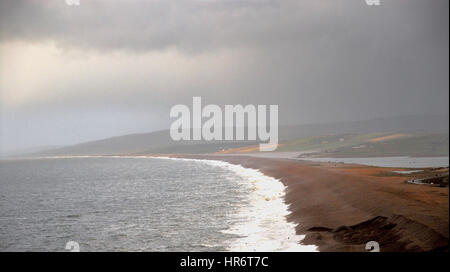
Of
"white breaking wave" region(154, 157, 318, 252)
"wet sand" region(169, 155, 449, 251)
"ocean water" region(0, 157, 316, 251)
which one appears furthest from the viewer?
"ocean water" region(0, 157, 316, 251)

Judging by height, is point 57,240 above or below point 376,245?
below

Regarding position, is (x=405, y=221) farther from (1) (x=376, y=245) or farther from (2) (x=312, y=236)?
(2) (x=312, y=236)

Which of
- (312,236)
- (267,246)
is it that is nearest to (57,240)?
(267,246)

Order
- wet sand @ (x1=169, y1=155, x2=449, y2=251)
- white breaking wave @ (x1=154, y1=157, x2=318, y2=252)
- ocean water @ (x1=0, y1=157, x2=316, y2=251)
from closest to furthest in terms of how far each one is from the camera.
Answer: wet sand @ (x1=169, y1=155, x2=449, y2=251)
white breaking wave @ (x1=154, y1=157, x2=318, y2=252)
ocean water @ (x1=0, y1=157, x2=316, y2=251)

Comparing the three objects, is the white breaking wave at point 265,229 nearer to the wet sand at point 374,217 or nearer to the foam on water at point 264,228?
the foam on water at point 264,228

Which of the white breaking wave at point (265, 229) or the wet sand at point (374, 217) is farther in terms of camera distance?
the white breaking wave at point (265, 229)

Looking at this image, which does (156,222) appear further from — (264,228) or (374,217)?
(374,217)

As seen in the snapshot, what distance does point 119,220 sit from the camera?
42.2m

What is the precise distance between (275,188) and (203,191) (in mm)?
11449

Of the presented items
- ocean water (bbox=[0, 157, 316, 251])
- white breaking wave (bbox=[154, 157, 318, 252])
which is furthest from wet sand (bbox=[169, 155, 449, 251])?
ocean water (bbox=[0, 157, 316, 251])

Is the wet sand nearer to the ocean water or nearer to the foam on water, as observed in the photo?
the foam on water

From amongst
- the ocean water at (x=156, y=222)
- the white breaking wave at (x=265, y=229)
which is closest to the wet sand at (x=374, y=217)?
the white breaking wave at (x=265, y=229)
